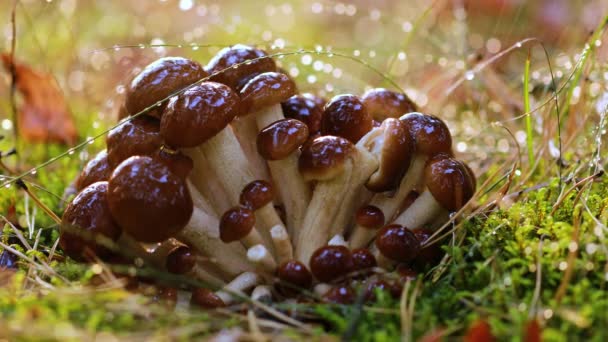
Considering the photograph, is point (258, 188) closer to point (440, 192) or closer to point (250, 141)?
point (250, 141)

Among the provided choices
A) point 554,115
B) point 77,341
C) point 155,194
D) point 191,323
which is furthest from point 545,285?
point 554,115

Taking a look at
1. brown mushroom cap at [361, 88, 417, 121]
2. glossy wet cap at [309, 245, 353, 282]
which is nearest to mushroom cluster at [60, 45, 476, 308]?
glossy wet cap at [309, 245, 353, 282]

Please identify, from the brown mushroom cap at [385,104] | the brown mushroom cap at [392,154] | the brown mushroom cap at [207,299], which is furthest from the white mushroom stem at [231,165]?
the brown mushroom cap at [385,104]

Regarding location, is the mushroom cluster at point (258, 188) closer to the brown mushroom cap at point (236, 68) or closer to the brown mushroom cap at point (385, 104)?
the brown mushroom cap at point (236, 68)

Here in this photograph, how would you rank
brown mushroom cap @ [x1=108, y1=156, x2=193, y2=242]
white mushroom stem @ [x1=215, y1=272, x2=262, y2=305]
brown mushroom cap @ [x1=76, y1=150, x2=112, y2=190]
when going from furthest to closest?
brown mushroom cap @ [x1=76, y1=150, x2=112, y2=190], white mushroom stem @ [x1=215, y1=272, x2=262, y2=305], brown mushroom cap @ [x1=108, y1=156, x2=193, y2=242]

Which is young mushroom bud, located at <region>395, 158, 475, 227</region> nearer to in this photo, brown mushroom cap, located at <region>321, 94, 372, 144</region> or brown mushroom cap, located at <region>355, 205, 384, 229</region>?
brown mushroom cap, located at <region>355, 205, 384, 229</region>

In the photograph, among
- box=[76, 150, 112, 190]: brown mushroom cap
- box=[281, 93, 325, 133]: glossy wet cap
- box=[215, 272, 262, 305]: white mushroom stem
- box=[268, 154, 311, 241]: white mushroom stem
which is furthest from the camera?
box=[281, 93, 325, 133]: glossy wet cap
